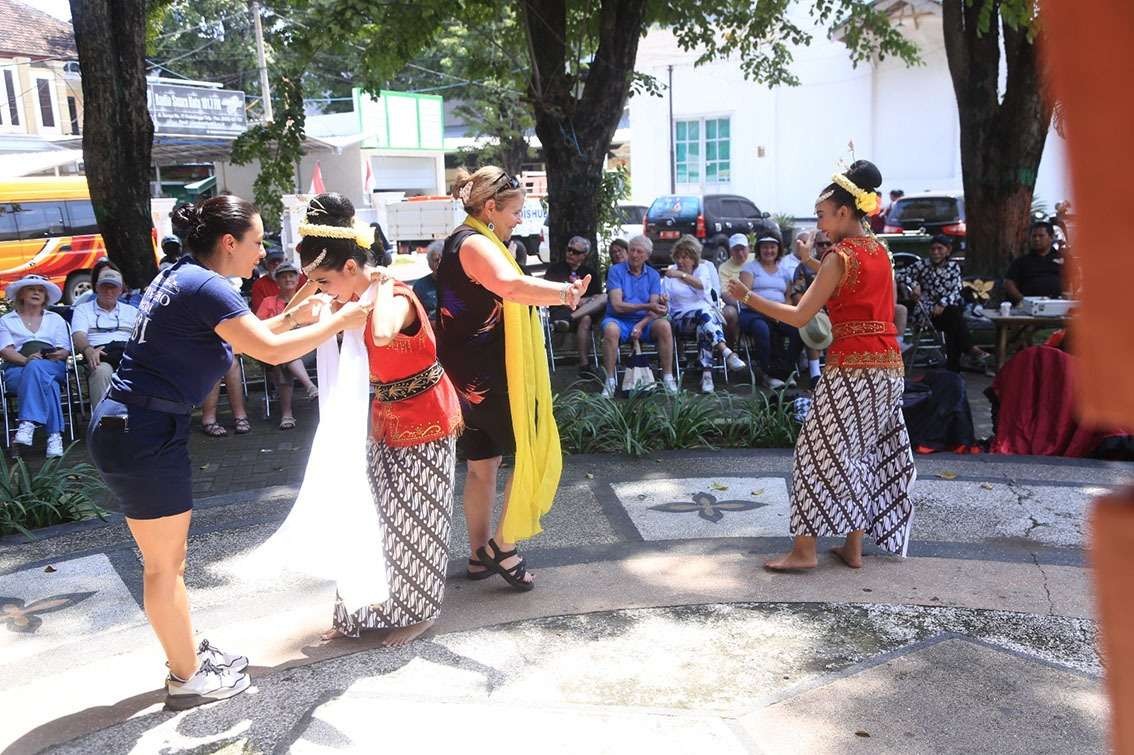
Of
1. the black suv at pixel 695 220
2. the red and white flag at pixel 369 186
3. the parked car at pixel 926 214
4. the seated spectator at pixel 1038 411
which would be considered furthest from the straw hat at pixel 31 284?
the red and white flag at pixel 369 186

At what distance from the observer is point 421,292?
823 cm

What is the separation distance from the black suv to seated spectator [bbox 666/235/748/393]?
11526mm

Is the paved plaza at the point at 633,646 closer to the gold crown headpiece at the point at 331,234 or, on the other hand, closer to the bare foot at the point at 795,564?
the bare foot at the point at 795,564

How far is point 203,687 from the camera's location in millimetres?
3402

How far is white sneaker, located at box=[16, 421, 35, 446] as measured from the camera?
23.0ft

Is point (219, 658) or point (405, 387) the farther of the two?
point (405, 387)

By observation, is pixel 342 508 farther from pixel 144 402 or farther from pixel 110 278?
pixel 110 278

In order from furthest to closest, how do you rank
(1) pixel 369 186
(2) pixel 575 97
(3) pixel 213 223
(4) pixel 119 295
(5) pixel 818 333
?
1. (1) pixel 369 186
2. (2) pixel 575 97
3. (4) pixel 119 295
4. (5) pixel 818 333
5. (3) pixel 213 223

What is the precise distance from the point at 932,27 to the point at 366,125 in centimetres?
1730

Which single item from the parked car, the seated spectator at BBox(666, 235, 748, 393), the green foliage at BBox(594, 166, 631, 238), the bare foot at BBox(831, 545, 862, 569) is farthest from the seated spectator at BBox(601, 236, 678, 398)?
the parked car

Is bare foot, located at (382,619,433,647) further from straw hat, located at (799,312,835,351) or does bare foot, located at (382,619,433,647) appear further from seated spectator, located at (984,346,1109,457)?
seated spectator, located at (984,346,1109,457)

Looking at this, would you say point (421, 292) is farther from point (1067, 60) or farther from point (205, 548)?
point (1067, 60)

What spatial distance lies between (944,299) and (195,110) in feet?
63.1

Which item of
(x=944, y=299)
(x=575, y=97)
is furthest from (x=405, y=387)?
(x=575, y=97)
